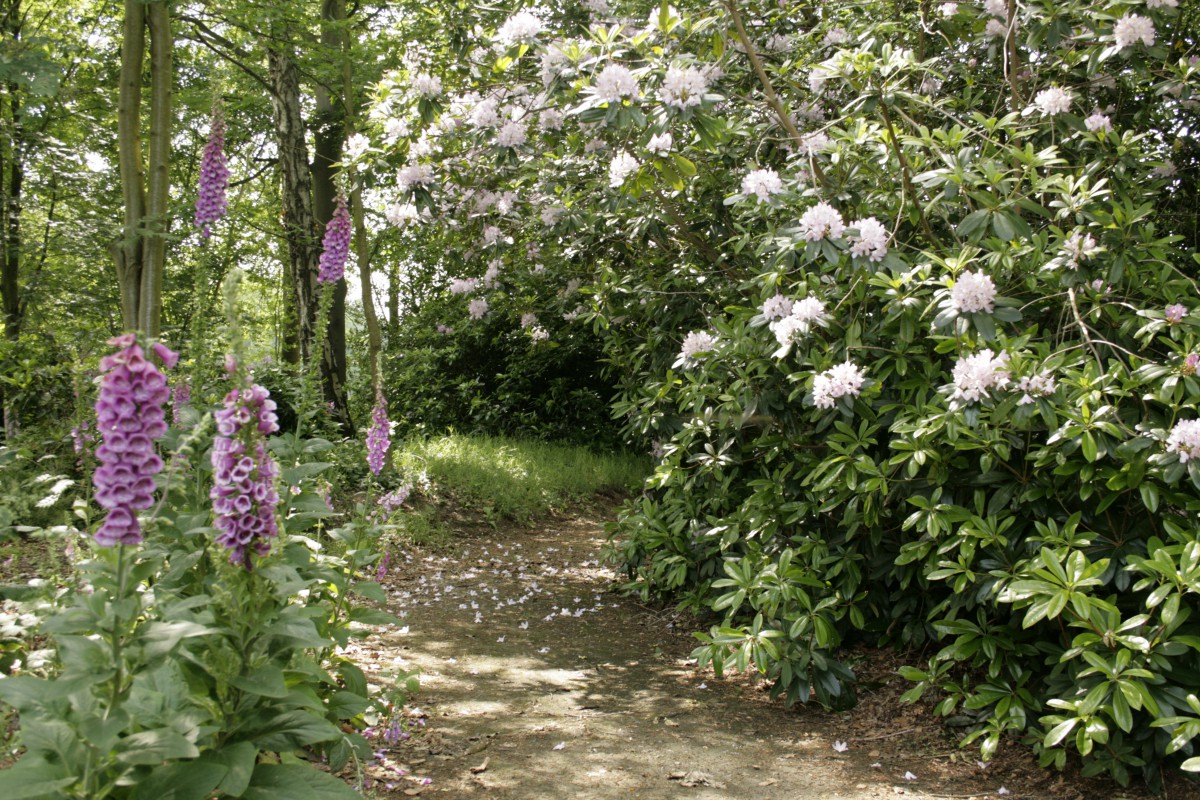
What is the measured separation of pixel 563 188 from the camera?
5621 millimetres

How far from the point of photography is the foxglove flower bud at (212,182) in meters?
3.70

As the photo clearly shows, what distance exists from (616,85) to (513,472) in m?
5.99

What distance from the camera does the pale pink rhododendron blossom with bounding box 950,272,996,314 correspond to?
10.3ft

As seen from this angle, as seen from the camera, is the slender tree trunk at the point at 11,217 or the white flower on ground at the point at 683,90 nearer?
the white flower on ground at the point at 683,90

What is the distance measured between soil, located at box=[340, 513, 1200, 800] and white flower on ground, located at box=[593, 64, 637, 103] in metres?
2.46

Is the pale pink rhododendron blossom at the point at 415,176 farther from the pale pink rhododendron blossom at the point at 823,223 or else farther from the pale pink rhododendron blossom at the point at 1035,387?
the pale pink rhododendron blossom at the point at 1035,387

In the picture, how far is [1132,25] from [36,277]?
7.36 metres

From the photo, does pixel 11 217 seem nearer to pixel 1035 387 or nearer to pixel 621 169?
pixel 621 169

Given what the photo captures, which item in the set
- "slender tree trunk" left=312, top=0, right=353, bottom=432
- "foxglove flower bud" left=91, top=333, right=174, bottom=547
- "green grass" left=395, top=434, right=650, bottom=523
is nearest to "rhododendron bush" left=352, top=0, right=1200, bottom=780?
"foxglove flower bud" left=91, top=333, right=174, bottom=547

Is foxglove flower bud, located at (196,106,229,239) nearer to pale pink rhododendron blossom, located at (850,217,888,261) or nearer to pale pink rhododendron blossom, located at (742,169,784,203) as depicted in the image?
pale pink rhododendron blossom, located at (742,169,784,203)

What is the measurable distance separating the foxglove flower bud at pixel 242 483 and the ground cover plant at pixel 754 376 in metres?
0.01

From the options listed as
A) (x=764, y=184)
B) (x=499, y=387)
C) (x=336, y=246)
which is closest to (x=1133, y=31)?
(x=764, y=184)

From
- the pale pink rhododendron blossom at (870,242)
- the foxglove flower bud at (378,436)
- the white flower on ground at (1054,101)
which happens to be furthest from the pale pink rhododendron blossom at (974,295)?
the foxglove flower bud at (378,436)

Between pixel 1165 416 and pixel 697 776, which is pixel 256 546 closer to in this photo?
pixel 697 776
